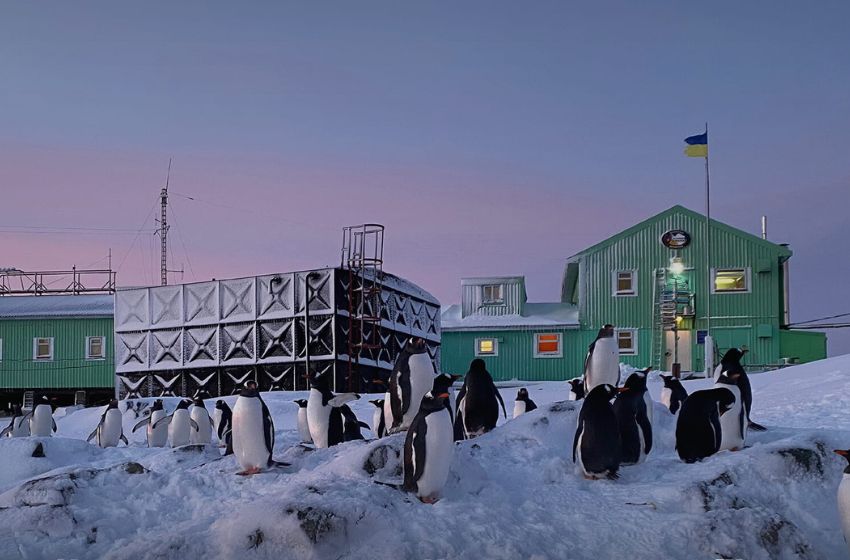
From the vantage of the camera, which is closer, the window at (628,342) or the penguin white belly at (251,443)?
the penguin white belly at (251,443)

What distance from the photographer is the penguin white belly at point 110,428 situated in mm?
21141

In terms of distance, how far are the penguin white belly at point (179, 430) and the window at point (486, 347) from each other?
21317 mm

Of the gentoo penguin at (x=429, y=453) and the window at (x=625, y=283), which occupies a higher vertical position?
the window at (x=625, y=283)

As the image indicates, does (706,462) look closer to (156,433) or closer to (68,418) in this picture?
(156,433)

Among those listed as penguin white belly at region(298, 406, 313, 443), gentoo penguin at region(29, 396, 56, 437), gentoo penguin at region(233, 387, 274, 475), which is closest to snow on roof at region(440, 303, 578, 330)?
gentoo penguin at region(29, 396, 56, 437)

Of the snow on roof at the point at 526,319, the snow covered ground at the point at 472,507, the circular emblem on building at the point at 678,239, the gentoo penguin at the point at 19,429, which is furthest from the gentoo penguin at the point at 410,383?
the circular emblem on building at the point at 678,239

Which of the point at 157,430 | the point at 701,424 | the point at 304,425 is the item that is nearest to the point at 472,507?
the point at 701,424

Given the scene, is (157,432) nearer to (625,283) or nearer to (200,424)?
(200,424)

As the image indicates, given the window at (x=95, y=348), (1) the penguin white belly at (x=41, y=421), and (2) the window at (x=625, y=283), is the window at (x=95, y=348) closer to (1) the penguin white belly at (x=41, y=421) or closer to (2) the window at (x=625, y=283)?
(1) the penguin white belly at (x=41, y=421)

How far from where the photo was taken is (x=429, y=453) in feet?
32.8

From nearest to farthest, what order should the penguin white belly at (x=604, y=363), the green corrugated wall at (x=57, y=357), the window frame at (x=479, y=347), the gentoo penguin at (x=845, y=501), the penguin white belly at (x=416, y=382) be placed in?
1. the gentoo penguin at (x=845, y=501)
2. the penguin white belly at (x=416, y=382)
3. the penguin white belly at (x=604, y=363)
4. the window frame at (x=479, y=347)
5. the green corrugated wall at (x=57, y=357)

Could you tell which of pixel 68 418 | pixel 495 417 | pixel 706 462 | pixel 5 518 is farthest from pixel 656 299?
pixel 5 518

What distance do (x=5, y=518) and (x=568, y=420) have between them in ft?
22.0

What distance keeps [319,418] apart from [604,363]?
13.9 feet
